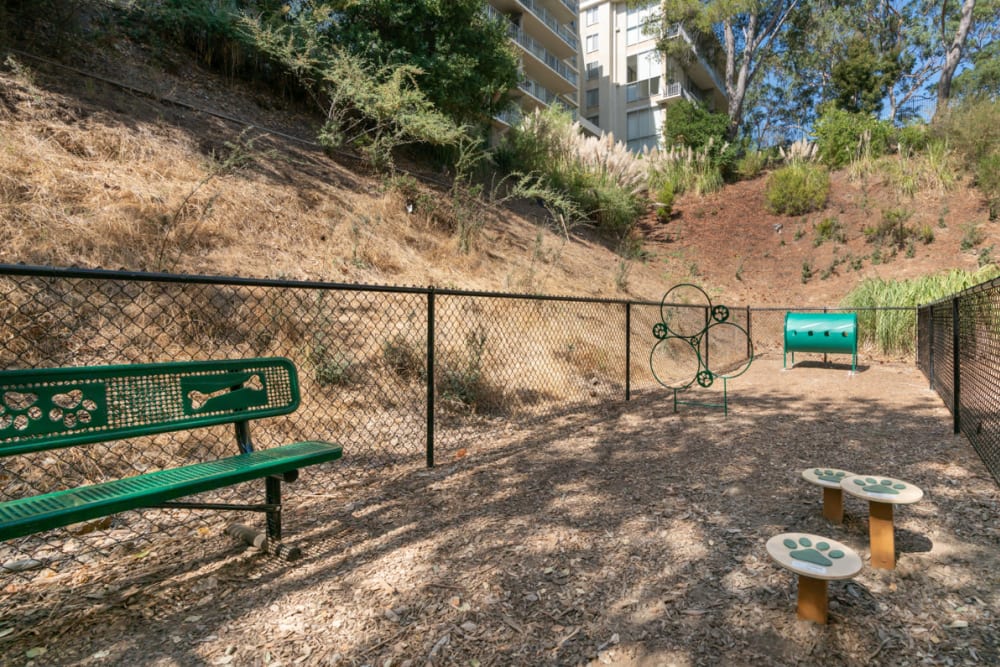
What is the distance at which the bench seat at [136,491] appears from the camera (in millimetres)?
1675

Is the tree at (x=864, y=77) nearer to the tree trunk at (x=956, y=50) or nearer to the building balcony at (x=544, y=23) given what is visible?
the tree trunk at (x=956, y=50)

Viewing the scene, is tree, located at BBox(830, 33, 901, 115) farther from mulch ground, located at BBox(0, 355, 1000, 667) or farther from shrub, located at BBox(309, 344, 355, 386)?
shrub, located at BBox(309, 344, 355, 386)

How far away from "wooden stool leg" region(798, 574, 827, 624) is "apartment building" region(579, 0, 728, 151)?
30140mm

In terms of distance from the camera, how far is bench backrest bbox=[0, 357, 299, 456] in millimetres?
1990

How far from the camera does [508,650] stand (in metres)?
1.84

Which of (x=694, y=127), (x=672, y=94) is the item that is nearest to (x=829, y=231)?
(x=694, y=127)

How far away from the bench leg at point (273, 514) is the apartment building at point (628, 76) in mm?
30124

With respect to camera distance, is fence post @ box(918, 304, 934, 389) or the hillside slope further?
fence post @ box(918, 304, 934, 389)

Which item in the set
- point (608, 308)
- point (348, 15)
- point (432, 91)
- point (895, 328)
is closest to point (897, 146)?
point (895, 328)

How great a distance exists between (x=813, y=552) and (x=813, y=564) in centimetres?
9

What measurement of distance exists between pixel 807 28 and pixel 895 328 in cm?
2142

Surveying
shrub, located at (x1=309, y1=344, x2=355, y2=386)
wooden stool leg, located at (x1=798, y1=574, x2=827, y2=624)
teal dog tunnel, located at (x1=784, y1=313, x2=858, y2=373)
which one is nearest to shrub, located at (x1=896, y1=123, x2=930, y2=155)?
teal dog tunnel, located at (x1=784, y1=313, x2=858, y2=373)

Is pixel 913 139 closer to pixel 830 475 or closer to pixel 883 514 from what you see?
pixel 830 475

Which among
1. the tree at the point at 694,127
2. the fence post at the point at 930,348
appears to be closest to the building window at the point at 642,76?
the tree at the point at 694,127
